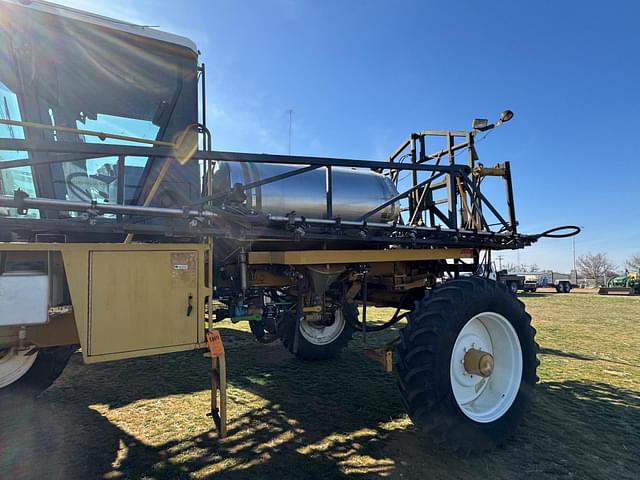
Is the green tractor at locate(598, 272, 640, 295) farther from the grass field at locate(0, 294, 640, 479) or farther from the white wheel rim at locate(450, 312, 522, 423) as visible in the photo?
the white wheel rim at locate(450, 312, 522, 423)

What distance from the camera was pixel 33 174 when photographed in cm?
266

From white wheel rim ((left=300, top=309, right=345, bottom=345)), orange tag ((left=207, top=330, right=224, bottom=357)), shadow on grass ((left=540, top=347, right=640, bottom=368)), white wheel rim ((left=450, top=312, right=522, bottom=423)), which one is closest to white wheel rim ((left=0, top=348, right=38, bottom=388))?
Answer: orange tag ((left=207, top=330, right=224, bottom=357))

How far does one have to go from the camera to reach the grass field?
8.73ft

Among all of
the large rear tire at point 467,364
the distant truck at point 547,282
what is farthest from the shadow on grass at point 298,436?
the distant truck at point 547,282

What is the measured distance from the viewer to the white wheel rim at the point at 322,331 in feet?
16.7

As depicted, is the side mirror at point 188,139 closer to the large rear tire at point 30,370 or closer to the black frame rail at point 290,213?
the black frame rail at point 290,213

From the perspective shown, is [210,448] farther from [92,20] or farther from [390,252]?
[92,20]

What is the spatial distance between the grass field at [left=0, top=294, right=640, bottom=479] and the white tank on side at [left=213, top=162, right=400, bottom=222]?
1.75 m

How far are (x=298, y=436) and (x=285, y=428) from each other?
0.58ft

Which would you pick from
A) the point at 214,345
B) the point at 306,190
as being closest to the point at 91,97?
the point at 306,190

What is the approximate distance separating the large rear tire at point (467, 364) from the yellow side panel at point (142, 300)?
1.51 metres

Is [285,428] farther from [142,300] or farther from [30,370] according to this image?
[30,370]

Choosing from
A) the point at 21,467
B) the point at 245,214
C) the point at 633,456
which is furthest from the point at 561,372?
the point at 21,467

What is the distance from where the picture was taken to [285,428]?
325 cm
